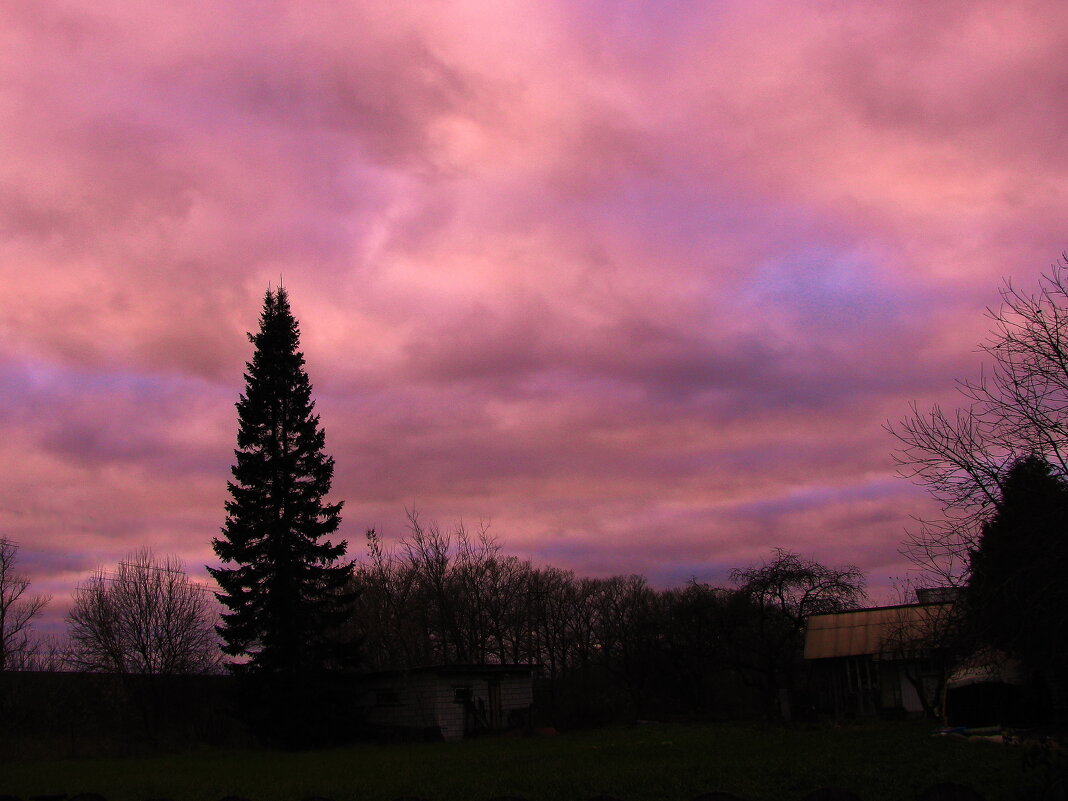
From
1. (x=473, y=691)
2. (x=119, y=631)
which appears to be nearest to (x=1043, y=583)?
(x=473, y=691)

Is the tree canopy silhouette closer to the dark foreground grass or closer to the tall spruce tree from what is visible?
the dark foreground grass

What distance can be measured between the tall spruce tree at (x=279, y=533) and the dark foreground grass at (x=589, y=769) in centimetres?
437

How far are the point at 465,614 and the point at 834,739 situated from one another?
106 feet

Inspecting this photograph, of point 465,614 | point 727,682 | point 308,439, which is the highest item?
point 308,439

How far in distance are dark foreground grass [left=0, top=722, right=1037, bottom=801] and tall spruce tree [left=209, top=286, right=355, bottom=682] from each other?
4369 millimetres

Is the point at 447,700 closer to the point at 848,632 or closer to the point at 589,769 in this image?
the point at 589,769

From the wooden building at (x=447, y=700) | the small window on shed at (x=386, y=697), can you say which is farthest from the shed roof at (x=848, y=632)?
the small window on shed at (x=386, y=697)

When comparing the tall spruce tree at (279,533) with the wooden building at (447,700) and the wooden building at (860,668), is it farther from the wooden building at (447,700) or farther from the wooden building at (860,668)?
the wooden building at (860,668)

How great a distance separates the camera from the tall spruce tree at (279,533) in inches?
1313

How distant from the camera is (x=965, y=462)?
473 inches

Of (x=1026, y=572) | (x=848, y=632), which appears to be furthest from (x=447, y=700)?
(x=1026, y=572)

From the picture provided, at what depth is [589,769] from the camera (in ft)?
58.7

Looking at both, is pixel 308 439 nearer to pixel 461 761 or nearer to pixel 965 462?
pixel 461 761

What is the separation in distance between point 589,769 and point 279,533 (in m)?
19.7
